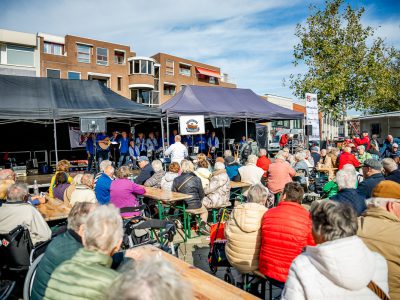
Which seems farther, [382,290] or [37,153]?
[37,153]

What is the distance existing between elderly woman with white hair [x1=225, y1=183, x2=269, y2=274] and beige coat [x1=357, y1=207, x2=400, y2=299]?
861 millimetres

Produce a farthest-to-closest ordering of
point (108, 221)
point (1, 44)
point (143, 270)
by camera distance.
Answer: point (1, 44)
point (108, 221)
point (143, 270)

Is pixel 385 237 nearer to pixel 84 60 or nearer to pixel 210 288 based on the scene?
pixel 210 288

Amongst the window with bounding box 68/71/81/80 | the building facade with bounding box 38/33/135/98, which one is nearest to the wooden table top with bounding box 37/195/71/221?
the building facade with bounding box 38/33/135/98

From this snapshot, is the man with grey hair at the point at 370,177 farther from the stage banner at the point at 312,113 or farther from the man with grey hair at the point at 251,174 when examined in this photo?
the stage banner at the point at 312,113

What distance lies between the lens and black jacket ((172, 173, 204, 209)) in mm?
5445

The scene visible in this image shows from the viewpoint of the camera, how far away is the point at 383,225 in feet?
7.60

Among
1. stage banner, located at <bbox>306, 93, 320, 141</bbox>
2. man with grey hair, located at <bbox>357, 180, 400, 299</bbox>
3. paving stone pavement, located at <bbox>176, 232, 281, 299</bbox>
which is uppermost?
stage banner, located at <bbox>306, 93, 320, 141</bbox>

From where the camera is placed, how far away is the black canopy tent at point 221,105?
437 inches

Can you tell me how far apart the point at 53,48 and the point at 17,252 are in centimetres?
3221

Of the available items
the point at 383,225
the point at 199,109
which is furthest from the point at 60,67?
the point at 383,225

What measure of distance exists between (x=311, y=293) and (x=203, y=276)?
758mm

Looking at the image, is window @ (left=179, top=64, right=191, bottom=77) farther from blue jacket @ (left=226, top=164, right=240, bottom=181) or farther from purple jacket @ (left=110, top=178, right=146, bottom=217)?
purple jacket @ (left=110, top=178, right=146, bottom=217)

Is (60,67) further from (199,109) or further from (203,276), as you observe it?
(203,276)
